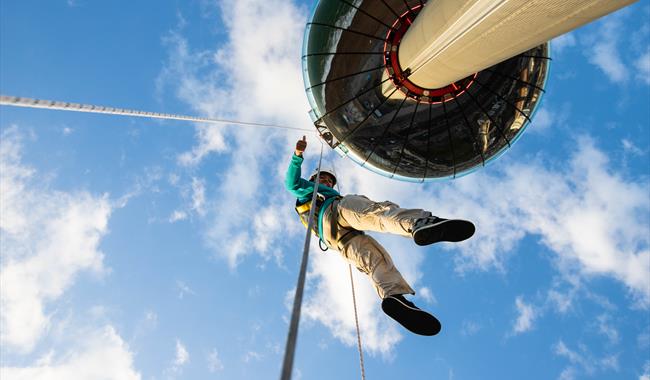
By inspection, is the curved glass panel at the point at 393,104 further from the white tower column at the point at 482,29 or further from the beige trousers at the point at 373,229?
the beige trousers at the point at 373,229

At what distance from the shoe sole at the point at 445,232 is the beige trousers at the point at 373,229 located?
308mm

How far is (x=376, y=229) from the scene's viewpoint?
20.5 feet

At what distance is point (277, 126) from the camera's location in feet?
28.8

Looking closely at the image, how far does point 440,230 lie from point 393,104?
6.05 meters

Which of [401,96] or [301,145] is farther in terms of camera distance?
[401,96]

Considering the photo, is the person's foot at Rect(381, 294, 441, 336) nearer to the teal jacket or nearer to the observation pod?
the teal jacket

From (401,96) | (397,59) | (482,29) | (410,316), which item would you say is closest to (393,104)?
(401,96)

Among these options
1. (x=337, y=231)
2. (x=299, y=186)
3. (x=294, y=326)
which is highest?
(x=299, y=186)

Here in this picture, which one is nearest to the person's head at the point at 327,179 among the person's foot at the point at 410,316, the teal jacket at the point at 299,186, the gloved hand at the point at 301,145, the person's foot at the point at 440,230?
the teal jacket at the point at 299,186

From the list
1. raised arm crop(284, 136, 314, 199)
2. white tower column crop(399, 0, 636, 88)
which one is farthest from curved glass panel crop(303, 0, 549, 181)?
raised arm crop(284, 136, 314, 199)

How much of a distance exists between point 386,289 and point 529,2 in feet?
12.8

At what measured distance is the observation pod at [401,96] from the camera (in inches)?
382

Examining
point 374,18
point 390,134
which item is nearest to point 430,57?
point 374,18

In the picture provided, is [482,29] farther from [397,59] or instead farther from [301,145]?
[397,59]
